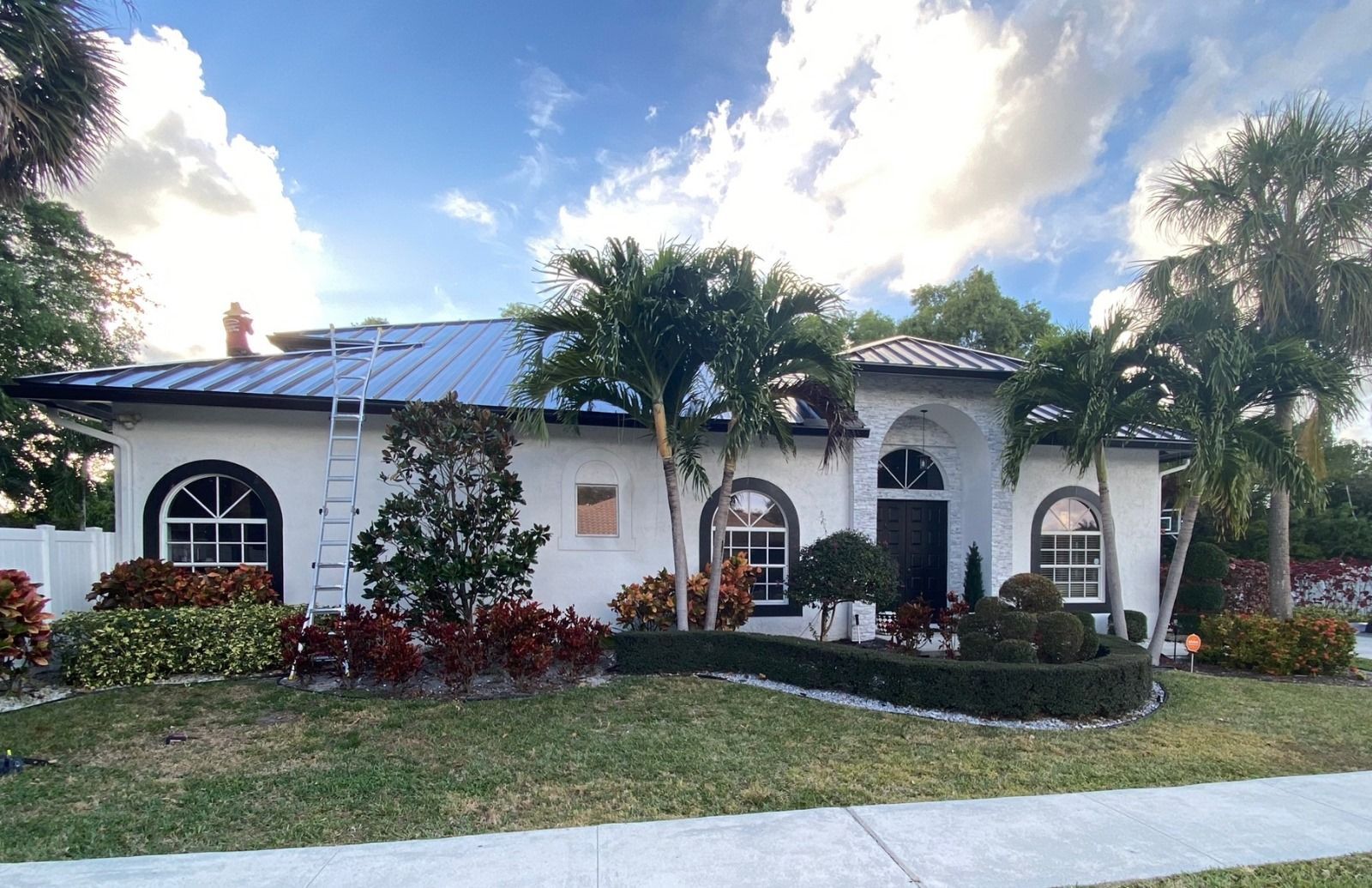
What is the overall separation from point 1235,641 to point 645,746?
9.91 m

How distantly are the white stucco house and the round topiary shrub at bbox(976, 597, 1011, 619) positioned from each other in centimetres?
279

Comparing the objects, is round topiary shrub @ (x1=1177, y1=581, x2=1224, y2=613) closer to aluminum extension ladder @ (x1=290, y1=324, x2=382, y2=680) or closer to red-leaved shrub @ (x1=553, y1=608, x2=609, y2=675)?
red-leaved shrub @ (x1=553, y1=608, x2=609, y2=675)

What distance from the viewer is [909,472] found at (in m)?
12.6

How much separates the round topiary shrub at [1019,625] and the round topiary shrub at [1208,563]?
7.27m

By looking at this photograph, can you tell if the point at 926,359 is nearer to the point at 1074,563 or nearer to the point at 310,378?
the point at 1074,563

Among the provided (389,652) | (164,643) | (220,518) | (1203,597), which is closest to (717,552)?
(389,652)

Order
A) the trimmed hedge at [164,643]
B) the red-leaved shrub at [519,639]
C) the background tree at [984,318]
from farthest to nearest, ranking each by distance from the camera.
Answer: the background tree at [984,318] < the red-leaved shrub at [519,639] < the trimmed hedge at [164,643]

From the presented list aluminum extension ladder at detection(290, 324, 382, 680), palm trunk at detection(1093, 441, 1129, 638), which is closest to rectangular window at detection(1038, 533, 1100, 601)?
palm trunk at detection(1093, 441, 1129, 638)

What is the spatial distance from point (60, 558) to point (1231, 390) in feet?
50.6

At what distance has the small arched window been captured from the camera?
9.43 metres

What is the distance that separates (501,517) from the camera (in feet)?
26.7

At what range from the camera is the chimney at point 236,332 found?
38.3ft

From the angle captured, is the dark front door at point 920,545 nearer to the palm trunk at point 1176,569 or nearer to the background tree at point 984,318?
the palm trunk at point 1176,569

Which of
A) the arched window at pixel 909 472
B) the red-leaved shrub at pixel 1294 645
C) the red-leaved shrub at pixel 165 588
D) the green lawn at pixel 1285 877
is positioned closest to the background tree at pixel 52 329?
the red-leaved shrub at pixel 165 588
